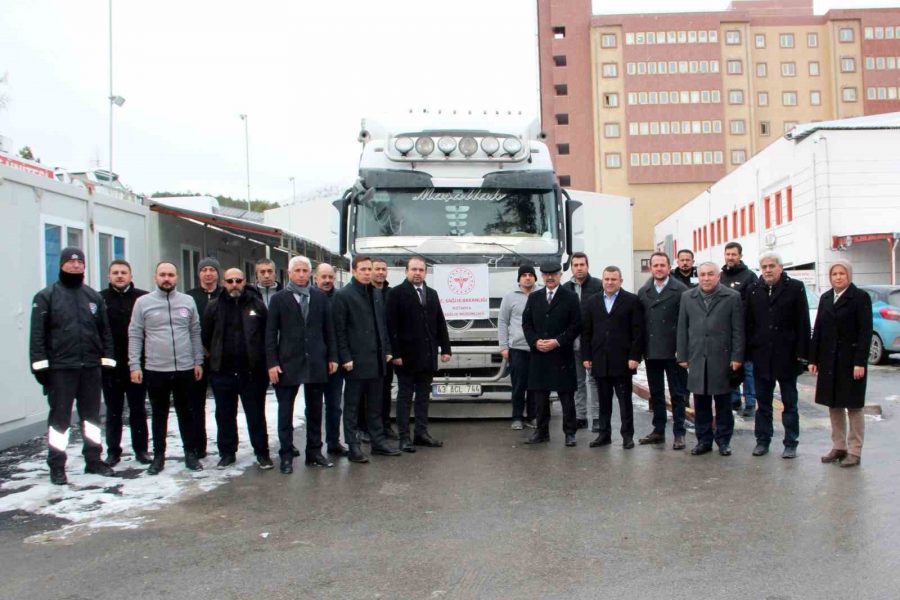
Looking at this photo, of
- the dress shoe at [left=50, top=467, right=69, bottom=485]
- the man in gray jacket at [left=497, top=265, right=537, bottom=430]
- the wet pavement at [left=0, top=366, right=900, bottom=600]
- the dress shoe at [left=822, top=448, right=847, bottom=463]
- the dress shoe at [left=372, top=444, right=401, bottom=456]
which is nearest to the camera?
the wet pavement at [left=0, top=366, right=900, bottom=600]

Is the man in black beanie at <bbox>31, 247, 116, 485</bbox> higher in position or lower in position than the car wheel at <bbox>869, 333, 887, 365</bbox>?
higher

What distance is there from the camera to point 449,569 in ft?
15.9

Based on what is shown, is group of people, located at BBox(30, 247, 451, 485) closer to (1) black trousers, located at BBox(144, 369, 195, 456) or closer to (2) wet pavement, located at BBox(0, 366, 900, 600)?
(1) black trousers, located at BBox(144, 369, 195, 456)

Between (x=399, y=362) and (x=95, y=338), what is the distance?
2.84 metres

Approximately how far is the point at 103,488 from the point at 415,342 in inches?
125

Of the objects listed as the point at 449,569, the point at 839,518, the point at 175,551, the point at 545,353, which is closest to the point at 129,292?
the point at 175,551

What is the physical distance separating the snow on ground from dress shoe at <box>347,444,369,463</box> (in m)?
0.93

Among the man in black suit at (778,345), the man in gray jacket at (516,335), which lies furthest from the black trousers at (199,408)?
the man in black suit at (778,345)

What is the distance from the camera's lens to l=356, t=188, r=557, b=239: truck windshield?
10.0 meters

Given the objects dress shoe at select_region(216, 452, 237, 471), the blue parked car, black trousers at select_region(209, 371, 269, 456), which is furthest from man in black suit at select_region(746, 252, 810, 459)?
the blue parked car

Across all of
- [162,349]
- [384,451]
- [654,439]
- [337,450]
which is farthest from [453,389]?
[162,349]

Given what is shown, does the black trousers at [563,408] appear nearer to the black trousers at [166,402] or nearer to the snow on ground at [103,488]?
the snow on ground at [103,488]

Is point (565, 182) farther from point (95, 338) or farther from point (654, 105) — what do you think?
point (95, 338)

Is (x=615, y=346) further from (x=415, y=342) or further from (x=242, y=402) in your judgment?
(x=242, y=402)
